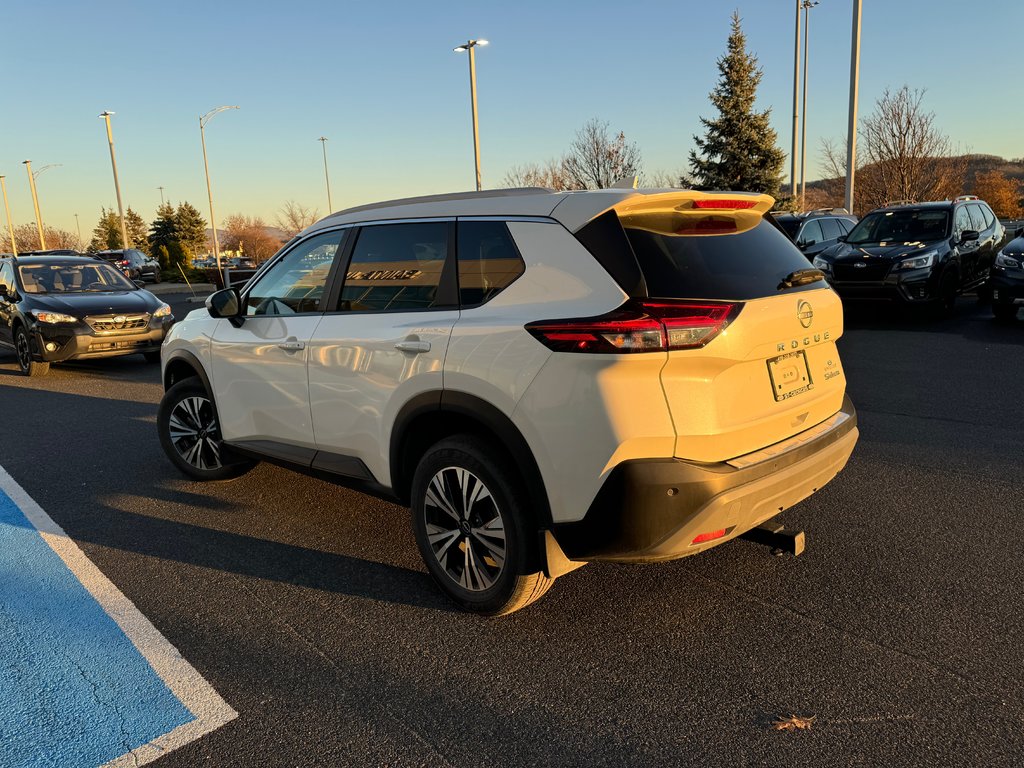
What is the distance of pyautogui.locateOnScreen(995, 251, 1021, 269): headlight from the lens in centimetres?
1120

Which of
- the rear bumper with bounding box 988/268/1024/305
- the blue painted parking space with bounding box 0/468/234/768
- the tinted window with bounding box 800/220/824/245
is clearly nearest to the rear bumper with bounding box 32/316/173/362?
the blue painted parking space with bounding box 0/468/234/768

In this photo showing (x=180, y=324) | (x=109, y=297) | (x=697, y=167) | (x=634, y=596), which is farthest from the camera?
(x=697, y=167)

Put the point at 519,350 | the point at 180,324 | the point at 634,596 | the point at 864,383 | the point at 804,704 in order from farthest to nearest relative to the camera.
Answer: the point at 864,383, the point at 180,324, the point at 634,596, the point at 519,350, the point at 804,704

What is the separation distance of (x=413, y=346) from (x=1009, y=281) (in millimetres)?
10778

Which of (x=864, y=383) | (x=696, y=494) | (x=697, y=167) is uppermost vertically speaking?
(x=697, y=167)

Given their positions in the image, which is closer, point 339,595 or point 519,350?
point 519,350

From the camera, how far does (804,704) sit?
2789mm

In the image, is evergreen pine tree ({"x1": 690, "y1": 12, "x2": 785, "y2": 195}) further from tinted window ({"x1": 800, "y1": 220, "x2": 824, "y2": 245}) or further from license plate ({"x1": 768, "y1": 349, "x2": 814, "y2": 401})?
license plate ({"x1": 768, "y1": 349, "x2": 814, "y2": 401})

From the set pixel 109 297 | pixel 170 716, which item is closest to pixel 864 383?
pixel 170 716

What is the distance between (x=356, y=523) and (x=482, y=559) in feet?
4.74

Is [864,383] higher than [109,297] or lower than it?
lower

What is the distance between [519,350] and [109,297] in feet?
32.7

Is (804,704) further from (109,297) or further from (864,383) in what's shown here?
(109,297)

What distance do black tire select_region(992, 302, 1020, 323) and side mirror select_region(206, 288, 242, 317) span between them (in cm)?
1099
